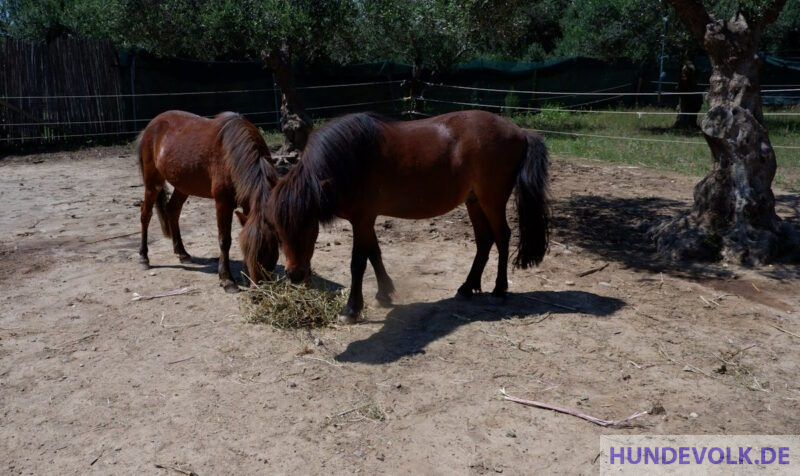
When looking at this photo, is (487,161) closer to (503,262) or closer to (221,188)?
(503,262)

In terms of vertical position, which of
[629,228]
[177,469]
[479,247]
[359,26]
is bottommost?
[177,469]

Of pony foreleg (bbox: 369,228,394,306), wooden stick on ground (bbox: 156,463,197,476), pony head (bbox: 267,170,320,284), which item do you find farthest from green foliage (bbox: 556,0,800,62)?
wooden stick on ground (bbox: 156,463,197,476)

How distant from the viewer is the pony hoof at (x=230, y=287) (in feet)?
17.4

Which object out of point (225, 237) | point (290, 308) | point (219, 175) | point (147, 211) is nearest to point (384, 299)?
point (290, 308)

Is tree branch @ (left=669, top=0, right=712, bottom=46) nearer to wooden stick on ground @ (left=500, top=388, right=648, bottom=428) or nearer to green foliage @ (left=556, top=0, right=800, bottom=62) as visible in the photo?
wooden stick on ground @ (left=500, top=388, right=648, bottom=428)

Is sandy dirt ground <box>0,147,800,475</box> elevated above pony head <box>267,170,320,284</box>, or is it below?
below

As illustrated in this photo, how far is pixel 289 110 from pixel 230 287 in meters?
6.69

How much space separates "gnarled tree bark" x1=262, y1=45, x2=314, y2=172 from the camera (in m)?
11.1

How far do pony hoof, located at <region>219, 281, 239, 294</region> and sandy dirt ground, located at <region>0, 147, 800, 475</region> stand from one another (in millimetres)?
79

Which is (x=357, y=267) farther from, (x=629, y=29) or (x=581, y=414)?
(x=629, y=29)

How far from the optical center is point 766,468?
2922 mm

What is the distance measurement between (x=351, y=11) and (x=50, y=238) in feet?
23.4

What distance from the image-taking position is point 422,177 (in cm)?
470

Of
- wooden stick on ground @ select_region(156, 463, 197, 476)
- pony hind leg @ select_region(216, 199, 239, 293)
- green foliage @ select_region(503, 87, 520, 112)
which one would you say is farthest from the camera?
green foliage @ select_region(503, 87, 520, 112)
